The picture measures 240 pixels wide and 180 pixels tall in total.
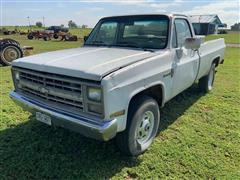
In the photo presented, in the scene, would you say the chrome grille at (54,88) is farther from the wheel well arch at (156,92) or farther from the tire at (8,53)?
the tire at (8,53)

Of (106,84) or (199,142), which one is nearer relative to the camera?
(106,84)

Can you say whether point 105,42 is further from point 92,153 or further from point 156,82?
point 92,153

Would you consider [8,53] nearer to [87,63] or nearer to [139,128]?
[87,63]

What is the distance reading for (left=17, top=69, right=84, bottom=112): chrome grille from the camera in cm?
301

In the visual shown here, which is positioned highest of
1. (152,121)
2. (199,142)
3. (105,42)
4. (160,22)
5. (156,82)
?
(160,22)

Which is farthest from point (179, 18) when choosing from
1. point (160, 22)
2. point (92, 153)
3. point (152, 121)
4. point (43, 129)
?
point (43, 129)

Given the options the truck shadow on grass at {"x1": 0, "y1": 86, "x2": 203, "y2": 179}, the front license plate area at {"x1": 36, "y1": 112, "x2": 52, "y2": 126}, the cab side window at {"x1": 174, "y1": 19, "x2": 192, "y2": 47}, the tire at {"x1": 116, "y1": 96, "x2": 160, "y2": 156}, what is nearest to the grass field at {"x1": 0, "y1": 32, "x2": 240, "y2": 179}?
the truck shadow on grass at {"x1": 0, "y1": 86, "x2": 203, "y2": 179}

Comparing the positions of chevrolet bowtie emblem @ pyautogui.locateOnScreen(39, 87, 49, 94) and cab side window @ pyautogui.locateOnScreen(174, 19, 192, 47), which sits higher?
cab side window @ pyautogui.locateOnScreen(174, 19, 192, 47)

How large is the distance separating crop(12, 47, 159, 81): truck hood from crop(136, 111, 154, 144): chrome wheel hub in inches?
33.6

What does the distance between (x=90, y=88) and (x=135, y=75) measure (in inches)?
25.5

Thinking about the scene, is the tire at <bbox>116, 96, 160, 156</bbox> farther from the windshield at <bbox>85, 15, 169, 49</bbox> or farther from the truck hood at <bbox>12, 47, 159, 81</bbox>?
the windshield at <bbox>85, 15, 169, 49</bbox>

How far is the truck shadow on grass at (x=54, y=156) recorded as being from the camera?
3.26 m

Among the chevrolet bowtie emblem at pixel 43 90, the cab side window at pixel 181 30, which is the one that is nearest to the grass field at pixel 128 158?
the chevrolet bowtie emblem at pixel 43 90

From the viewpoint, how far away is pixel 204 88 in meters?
6.61
